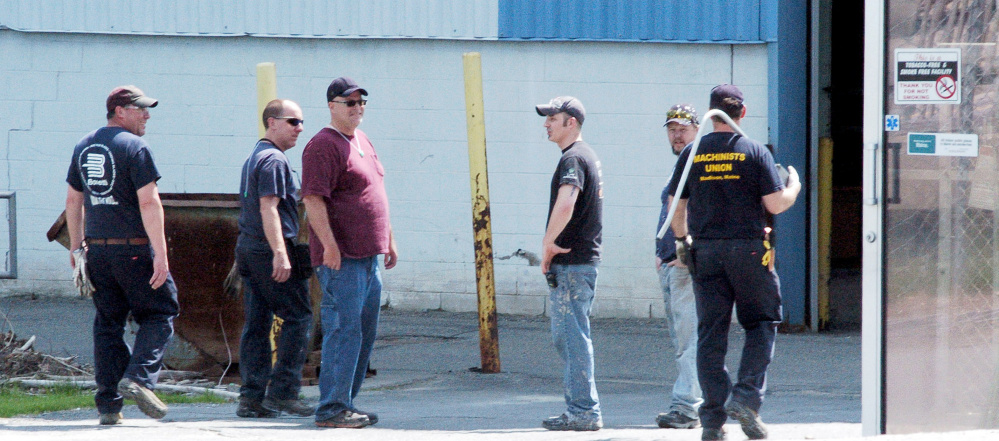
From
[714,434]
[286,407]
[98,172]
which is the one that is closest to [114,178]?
[98,172]

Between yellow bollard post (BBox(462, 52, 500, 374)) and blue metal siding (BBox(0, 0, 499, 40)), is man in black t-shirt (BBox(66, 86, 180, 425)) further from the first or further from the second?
blue metal siding (BBox(0, 0, 499, 40))

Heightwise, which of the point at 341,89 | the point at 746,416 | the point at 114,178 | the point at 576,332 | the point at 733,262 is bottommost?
the point at 746,416

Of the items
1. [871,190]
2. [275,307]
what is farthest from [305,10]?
[871,190]

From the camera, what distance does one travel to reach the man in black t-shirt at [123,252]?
5.63m

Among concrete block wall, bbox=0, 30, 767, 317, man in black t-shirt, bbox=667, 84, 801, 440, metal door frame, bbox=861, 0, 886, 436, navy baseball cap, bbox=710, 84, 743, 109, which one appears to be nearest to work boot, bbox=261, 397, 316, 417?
man in black t-shirt, bbox=667, 84, 801, 440

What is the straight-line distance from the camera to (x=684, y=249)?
205 inches

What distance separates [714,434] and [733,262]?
80cm

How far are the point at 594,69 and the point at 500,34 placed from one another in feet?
2.96

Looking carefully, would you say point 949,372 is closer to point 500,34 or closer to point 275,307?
point 275,307

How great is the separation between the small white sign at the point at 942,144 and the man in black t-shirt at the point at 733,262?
555mm

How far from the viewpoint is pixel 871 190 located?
4.98 metres

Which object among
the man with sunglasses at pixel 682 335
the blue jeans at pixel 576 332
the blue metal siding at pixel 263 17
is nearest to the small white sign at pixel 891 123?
the man with sunglasses at pixel 682 335

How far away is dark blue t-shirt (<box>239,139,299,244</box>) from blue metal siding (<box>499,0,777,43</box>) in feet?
14.5

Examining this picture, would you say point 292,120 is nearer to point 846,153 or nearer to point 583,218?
point 583,218
